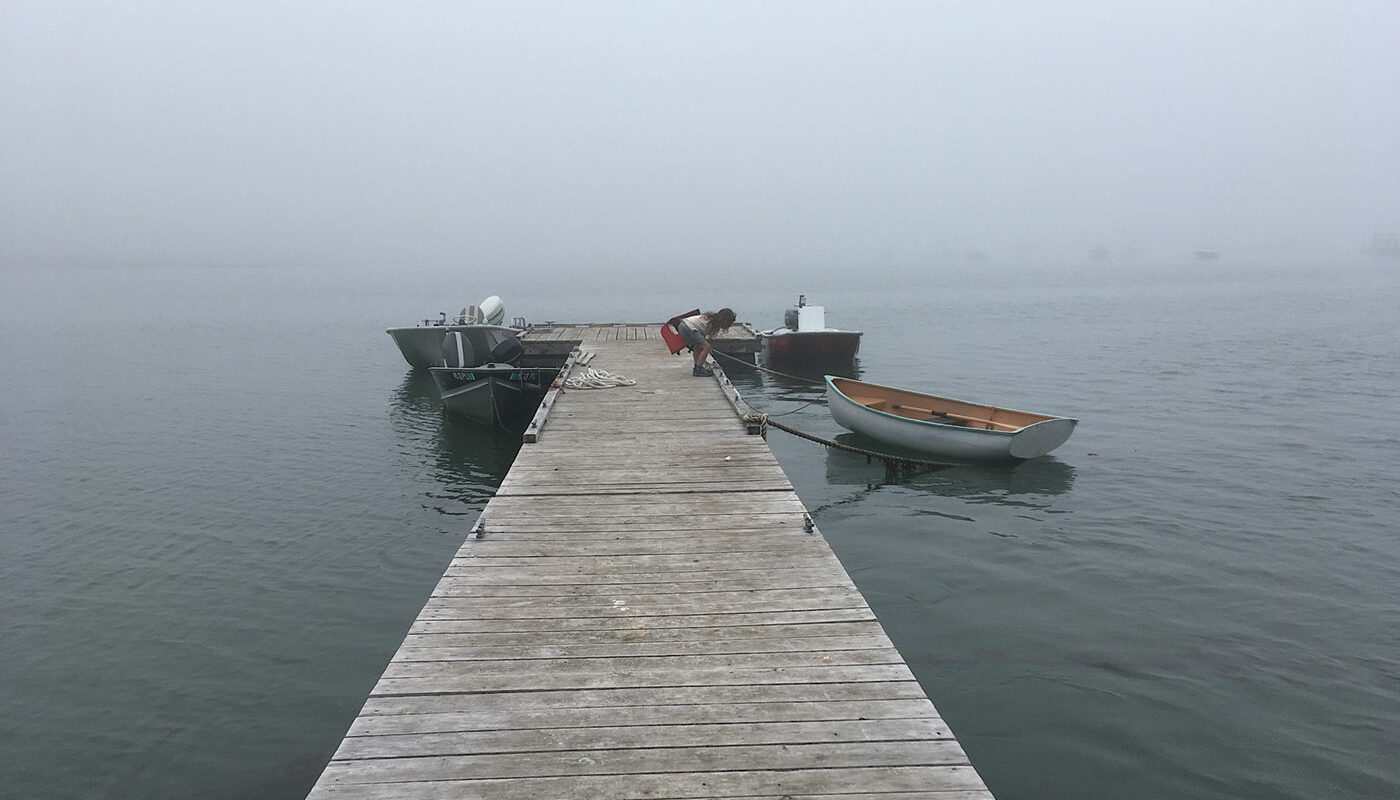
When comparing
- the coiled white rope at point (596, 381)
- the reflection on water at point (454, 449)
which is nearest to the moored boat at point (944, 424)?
the coiled white rope at point (596, 381)

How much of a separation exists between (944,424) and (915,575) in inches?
206

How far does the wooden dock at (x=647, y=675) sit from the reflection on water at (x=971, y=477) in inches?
239

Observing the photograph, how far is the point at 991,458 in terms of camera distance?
14594 mm

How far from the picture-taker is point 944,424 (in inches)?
581

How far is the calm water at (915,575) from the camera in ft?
22.1

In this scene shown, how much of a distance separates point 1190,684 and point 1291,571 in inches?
153

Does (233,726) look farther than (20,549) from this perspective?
No

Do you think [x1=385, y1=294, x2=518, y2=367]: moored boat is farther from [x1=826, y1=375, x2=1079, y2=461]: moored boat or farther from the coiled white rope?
[x1=826, y1=375, x2=1079, y2=461]: moored boat

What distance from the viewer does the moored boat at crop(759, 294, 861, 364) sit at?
2594 cm

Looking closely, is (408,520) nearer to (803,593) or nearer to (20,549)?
(20,549)

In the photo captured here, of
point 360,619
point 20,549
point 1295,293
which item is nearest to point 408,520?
point 360,619

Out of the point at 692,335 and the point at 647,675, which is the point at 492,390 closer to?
the point at 692,335

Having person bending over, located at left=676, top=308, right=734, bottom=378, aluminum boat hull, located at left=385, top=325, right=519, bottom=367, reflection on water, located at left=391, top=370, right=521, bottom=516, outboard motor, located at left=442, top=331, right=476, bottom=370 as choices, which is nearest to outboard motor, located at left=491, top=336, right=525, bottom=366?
outboard motor, located at left=442, top=331, right=476, bottom=370

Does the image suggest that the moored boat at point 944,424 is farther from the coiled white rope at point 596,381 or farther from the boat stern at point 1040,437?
the coiled white rope at point 596,381
